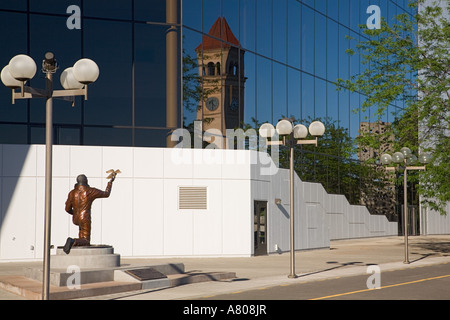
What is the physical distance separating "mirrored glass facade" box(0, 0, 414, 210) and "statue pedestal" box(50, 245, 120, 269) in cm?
1409

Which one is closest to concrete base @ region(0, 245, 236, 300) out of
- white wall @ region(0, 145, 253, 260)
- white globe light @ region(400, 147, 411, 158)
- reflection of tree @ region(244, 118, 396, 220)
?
white wall @ region(0, 145, 253, 260)

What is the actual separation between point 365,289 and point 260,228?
13915 mm

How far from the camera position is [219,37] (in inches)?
1411

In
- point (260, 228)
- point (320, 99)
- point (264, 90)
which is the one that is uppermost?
point (320, 99)

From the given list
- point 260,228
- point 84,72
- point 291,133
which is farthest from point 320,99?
point 84,72

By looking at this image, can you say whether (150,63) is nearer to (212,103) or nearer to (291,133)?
(212,103)

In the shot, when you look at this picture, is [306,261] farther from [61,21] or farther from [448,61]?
[61,21]

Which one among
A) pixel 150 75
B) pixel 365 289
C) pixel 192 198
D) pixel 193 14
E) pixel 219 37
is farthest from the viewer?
pixel 219 37

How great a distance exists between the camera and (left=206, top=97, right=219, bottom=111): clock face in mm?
34531

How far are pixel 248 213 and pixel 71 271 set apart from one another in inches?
554

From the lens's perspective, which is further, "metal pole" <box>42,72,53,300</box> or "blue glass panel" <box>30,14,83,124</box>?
"blue glass panel" <box>30,14,83,124</box>

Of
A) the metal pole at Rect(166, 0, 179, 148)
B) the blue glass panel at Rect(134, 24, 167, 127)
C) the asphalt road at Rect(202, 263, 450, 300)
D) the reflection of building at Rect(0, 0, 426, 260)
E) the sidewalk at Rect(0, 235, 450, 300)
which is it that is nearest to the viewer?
the asphalt road at Rect(202, 263, 450, 300)

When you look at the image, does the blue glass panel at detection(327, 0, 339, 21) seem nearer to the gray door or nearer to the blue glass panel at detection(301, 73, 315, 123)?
the blue glass panel at detection(301, 73, 315, 123)
